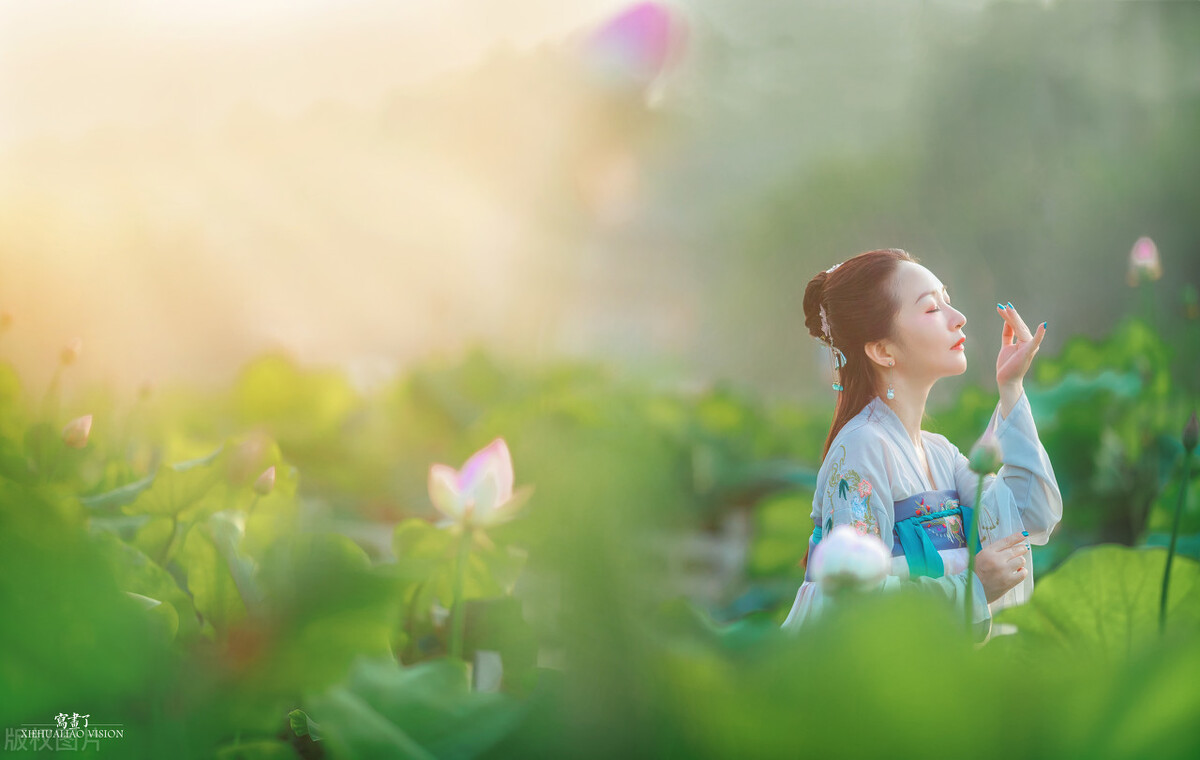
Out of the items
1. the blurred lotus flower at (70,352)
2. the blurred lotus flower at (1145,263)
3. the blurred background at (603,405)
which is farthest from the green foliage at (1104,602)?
the blurred lotus flower at (1145,263)

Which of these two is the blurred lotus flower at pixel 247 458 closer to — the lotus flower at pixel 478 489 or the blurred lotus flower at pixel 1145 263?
the lotus flower at pixel 478 489

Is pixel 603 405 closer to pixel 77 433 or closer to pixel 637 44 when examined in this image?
pixel 77 433

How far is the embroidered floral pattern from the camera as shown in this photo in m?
0.39

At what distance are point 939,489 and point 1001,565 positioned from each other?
2.2 inches

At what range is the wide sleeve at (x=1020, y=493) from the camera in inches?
15.3

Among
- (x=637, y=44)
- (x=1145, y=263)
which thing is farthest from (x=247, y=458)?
(x=1145, y=263)

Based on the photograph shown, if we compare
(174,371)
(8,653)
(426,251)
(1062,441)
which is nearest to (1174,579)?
(8,653)

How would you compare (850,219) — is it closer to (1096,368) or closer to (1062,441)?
(1096,368)

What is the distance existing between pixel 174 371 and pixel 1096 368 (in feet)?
3.87

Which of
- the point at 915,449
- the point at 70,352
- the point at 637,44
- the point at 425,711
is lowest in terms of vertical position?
the point at 425,711

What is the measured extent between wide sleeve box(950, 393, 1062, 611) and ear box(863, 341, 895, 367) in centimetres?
5

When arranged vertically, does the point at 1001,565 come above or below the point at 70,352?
below

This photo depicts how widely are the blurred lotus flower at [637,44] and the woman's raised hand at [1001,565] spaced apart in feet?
2.96

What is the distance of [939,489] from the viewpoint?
0.42 metres
